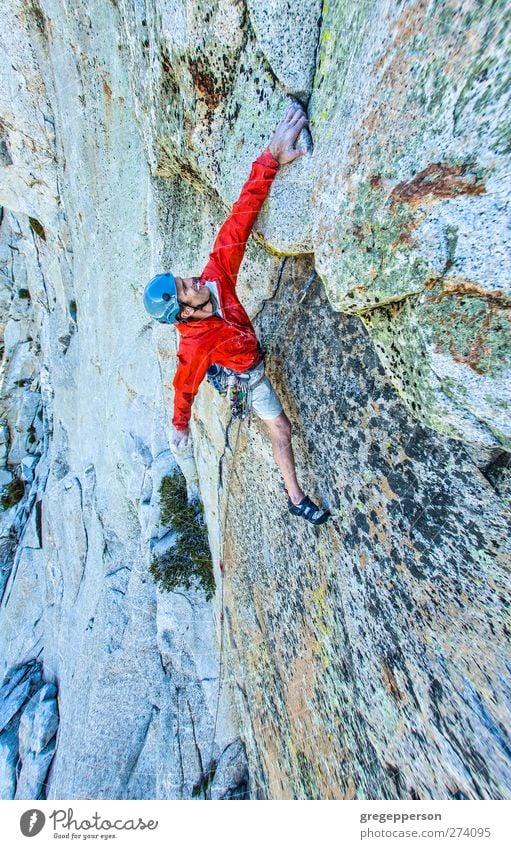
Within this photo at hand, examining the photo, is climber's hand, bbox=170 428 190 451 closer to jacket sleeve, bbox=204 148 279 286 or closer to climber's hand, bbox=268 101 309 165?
jacket sleeve, bbox=204 148 279 286

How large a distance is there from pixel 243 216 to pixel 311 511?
2208mm

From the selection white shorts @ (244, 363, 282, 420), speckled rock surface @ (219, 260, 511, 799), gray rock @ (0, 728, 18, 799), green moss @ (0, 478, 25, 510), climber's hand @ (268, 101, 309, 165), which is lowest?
gray rock @ (0, 728, 18, 799)

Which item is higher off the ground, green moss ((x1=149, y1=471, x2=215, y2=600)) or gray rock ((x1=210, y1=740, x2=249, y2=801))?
green moss ((x1=149, y1=471, x2=215, y2=600))

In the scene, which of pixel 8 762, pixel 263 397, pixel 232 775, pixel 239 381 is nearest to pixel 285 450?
pixel 263 397

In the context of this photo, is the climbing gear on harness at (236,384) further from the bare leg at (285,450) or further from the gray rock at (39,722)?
the gray rock at (39,722)

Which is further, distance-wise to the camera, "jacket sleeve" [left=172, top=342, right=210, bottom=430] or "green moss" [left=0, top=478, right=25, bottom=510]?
"green moss" [left=0, top=478, right=25, bottom=510]

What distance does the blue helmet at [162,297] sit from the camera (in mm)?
2826

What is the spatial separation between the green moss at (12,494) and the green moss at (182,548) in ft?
29.8

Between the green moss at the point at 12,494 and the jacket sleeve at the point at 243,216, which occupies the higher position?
the jacket sleeve at the point at 243,216

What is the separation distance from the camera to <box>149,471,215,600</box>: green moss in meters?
6.76

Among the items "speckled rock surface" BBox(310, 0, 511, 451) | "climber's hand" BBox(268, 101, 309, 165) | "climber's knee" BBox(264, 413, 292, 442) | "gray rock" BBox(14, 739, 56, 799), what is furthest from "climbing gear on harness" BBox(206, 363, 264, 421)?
"gray rock" BBox(14, 739, 56, 799)

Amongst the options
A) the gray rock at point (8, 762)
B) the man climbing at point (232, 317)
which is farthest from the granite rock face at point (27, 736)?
the man climbing at point (232, 317)

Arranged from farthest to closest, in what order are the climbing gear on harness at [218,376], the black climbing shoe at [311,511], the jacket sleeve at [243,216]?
the climbing gear on harness at [218,376] → the black climbing shoe at [311,511] → the jacket sleeve at [243,216]
